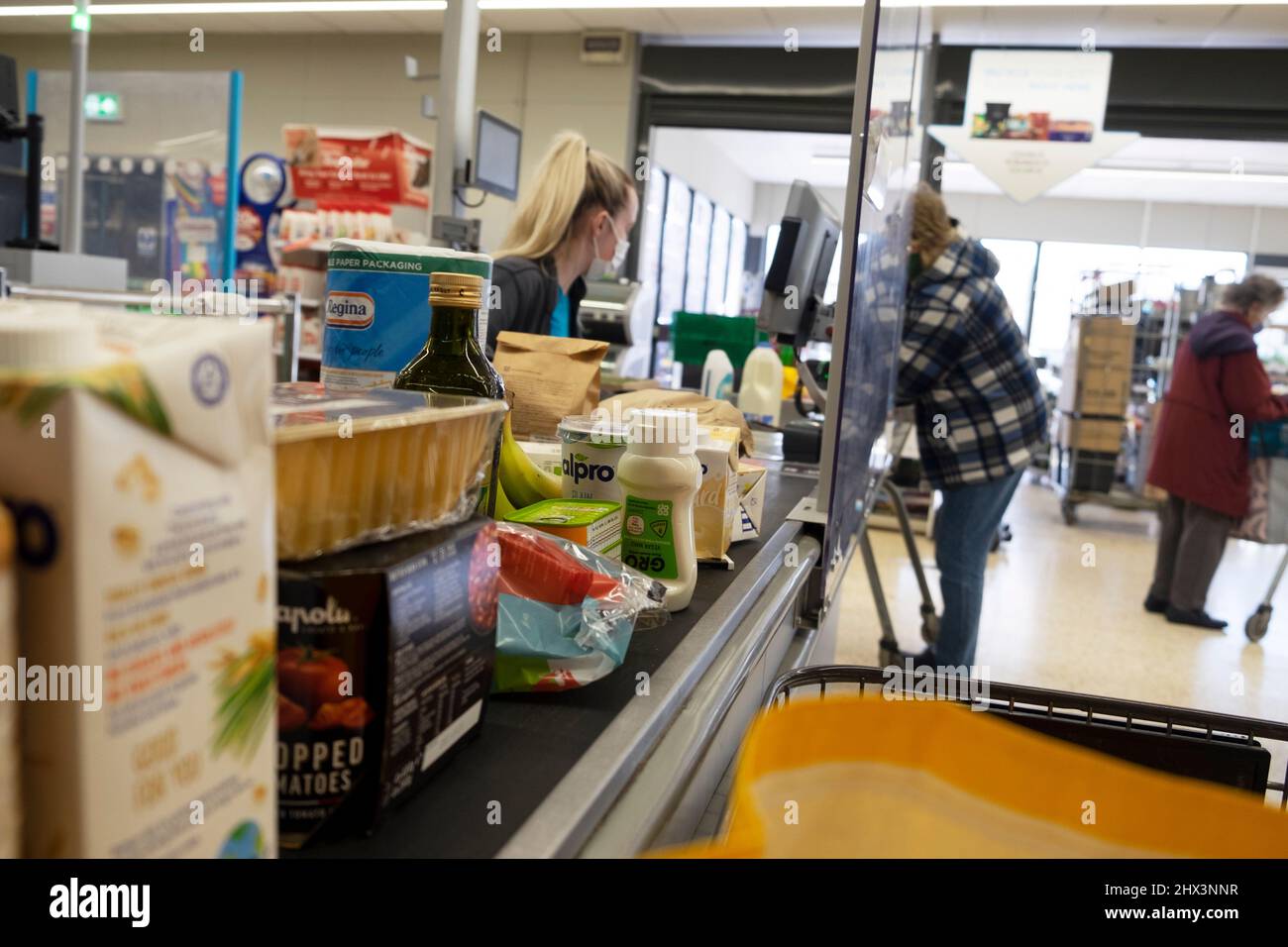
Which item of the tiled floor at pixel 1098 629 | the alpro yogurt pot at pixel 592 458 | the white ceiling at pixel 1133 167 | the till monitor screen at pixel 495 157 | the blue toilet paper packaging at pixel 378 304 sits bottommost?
the tiled floor at pixel 1098 629

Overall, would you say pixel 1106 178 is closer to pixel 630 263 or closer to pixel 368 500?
pixel 630 263

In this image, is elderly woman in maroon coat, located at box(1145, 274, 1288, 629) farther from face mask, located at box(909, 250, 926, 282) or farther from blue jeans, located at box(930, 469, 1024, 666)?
face mask, located at box(909, 250, 926, 282)

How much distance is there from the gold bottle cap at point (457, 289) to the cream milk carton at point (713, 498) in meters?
0.40

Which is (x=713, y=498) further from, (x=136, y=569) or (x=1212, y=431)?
(x=1212, y=431)

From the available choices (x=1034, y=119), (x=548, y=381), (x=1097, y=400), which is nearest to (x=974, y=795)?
(x=548, y=381)

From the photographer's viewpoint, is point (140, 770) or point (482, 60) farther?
point (482, 60)

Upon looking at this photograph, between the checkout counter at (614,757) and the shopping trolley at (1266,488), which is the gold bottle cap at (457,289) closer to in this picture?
the checkout counter at (614,757)

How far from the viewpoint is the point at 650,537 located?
3.15 ft

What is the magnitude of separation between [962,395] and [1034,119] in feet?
12.7

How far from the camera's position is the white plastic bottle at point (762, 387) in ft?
9.98

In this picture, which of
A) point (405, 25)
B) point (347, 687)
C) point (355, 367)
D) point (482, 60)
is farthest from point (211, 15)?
point (347, 687)

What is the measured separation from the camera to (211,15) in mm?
8141

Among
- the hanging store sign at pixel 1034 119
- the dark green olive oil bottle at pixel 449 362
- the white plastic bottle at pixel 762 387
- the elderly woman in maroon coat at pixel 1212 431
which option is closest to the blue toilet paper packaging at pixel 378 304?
the dark green olive oil bottle at pixel 449 362
